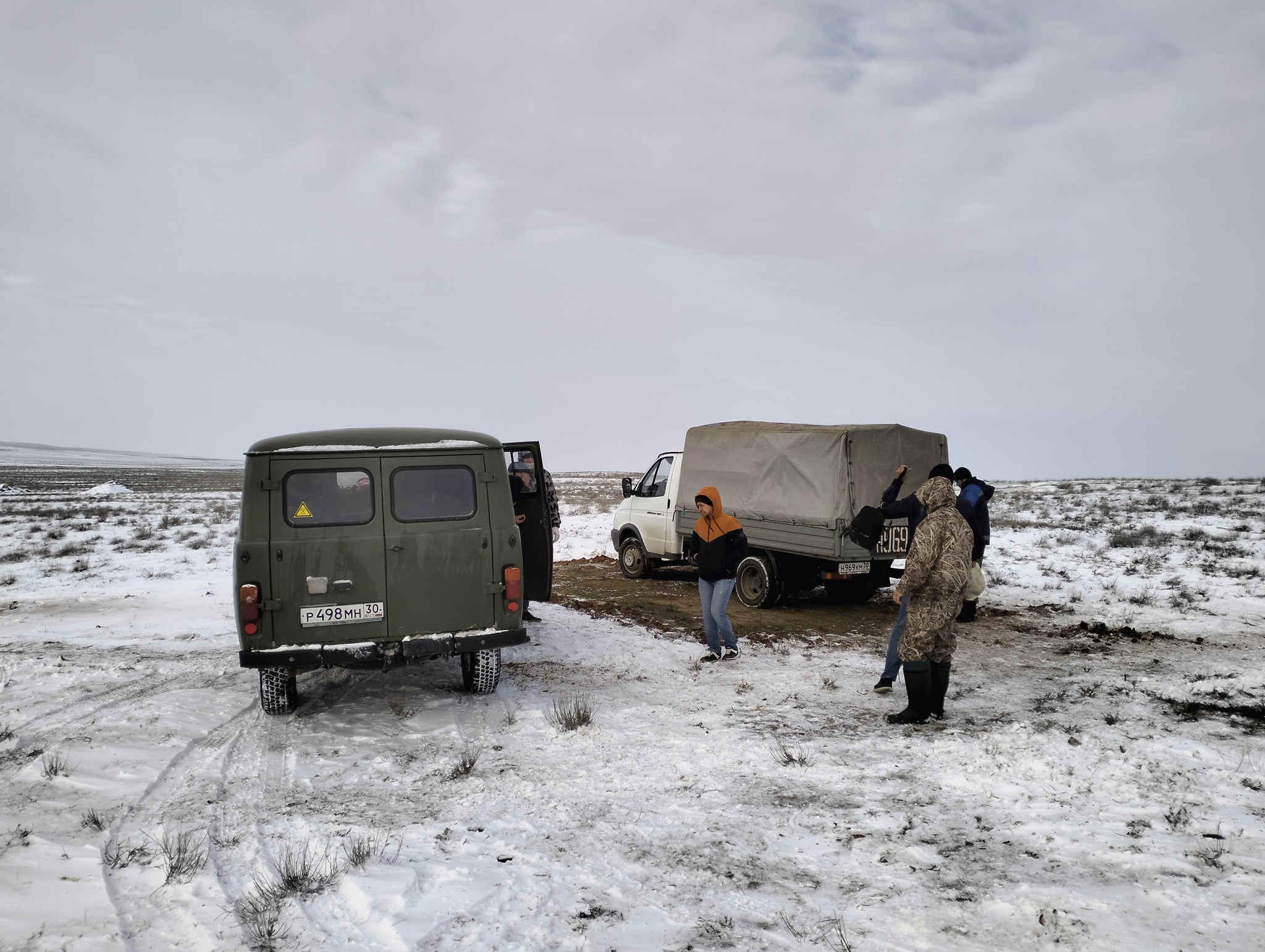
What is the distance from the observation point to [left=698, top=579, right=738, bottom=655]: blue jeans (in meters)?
8.44

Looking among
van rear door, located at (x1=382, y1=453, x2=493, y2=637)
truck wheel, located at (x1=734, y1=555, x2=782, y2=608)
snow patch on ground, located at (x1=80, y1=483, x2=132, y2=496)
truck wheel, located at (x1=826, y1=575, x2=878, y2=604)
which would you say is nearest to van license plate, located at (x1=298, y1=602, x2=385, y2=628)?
van rear door, located at (x1=382, y1=453, x2=493, y2=637)

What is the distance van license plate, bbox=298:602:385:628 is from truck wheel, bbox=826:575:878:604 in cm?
788

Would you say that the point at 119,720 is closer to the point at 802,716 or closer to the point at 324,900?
the point at 324,900

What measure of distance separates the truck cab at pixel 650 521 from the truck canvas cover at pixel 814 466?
4.11 ft

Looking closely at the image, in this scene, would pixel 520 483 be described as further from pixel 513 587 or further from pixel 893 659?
pixel 893 659

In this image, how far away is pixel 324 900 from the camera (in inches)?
141

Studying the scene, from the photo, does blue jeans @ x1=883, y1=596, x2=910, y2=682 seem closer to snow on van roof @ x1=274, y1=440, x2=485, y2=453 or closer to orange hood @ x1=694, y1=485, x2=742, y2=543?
orange hood @ x1=694, y1=485, x2=742, y2=543

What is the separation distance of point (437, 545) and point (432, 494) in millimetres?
447

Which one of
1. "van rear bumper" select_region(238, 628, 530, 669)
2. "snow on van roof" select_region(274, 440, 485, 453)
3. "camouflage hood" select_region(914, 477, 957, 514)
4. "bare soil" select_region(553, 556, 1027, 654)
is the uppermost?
"snow on van roof" select_region(274, 440, 485, 453)

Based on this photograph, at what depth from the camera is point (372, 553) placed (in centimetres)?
622

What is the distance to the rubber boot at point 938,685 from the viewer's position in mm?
6188

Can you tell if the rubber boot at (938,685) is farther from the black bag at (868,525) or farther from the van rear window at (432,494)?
the van rear window at (432,494)

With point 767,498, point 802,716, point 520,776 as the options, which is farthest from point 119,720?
point 767,498

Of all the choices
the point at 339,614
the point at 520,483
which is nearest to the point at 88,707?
the point at 339,614
